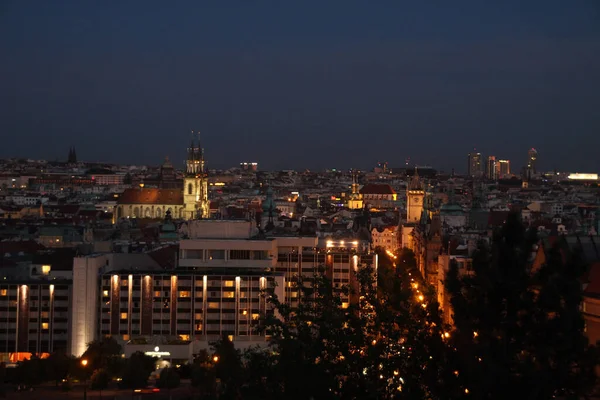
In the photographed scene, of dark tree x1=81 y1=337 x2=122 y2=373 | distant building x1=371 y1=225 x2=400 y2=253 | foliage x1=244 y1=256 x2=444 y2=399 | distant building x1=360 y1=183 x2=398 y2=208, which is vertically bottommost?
dark tree x1=81 y1=337 x2=122 y2=373

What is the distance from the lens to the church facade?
103000mm

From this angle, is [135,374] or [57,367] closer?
[135,374]

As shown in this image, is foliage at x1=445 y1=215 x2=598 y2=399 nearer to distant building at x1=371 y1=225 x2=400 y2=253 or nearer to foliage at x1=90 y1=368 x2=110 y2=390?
foliage at x1=90 y1=368 x2=110 y2=390

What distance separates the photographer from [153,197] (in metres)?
109

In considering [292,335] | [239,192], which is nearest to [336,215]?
[239,192]

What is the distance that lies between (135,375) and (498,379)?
20778mm

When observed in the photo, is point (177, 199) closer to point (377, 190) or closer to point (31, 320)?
point (377, 190)

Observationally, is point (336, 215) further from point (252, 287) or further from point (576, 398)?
point (576, 398)

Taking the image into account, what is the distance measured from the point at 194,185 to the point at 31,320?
2578 inches

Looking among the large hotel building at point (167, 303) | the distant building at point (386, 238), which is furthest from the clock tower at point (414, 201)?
the large hotel building at point (167, 303)

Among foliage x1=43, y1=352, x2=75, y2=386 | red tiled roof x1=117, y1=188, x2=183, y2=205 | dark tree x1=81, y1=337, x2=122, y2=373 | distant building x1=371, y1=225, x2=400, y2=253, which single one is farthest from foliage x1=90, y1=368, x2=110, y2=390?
red tiled roof x1=117, y1=188, x2=183, y2=205

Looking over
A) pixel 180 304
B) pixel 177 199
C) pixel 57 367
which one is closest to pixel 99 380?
pixel 57 367

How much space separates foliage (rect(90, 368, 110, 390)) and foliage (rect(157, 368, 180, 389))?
5.30ft

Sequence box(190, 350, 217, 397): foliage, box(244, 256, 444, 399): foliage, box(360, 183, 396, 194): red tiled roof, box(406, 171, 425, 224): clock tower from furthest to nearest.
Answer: box(360, 183, 396, 194): red tiled roof → box(406, 171, 425, 224): clock tower → box(190, 350, 217, 397): foliage → box(244, 256, 444, 399): foliage
